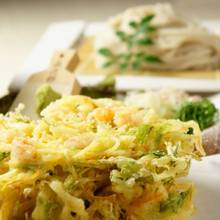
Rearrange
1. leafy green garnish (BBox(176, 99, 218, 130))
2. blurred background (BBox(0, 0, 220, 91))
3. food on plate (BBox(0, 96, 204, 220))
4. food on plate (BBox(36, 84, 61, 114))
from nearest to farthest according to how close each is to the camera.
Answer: food on plate (BBox(0, 96, 204, 220)) < food on plate (BBox(36, 84, 61, 114)) < leafy green garnish (BBox(176, 99, 218, 130)) < blurred background (BBox(0, 0, 220, 91))

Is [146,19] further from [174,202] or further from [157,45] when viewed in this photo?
[174,202]

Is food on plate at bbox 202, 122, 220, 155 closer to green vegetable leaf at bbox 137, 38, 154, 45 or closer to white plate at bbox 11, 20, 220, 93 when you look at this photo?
white plate at bbox 11, 20, 220, 93

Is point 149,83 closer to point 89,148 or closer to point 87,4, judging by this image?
point 89,148

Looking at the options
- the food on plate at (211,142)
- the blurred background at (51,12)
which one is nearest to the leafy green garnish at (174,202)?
the food on plate at (211,142)

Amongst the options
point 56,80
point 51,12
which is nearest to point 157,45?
point 56,80

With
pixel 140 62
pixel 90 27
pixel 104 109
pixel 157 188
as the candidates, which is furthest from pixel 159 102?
pixel 90 27

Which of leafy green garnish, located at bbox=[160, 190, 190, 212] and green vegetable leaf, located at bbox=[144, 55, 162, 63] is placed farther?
green vegetable leaf, located at bbox=[144, 55, 162, 63]

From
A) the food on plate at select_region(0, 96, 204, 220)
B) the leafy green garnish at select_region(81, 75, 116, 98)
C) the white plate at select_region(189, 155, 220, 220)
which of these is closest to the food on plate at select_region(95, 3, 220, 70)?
the leafy green garnish at select_region(81, 75, 116, 98)
